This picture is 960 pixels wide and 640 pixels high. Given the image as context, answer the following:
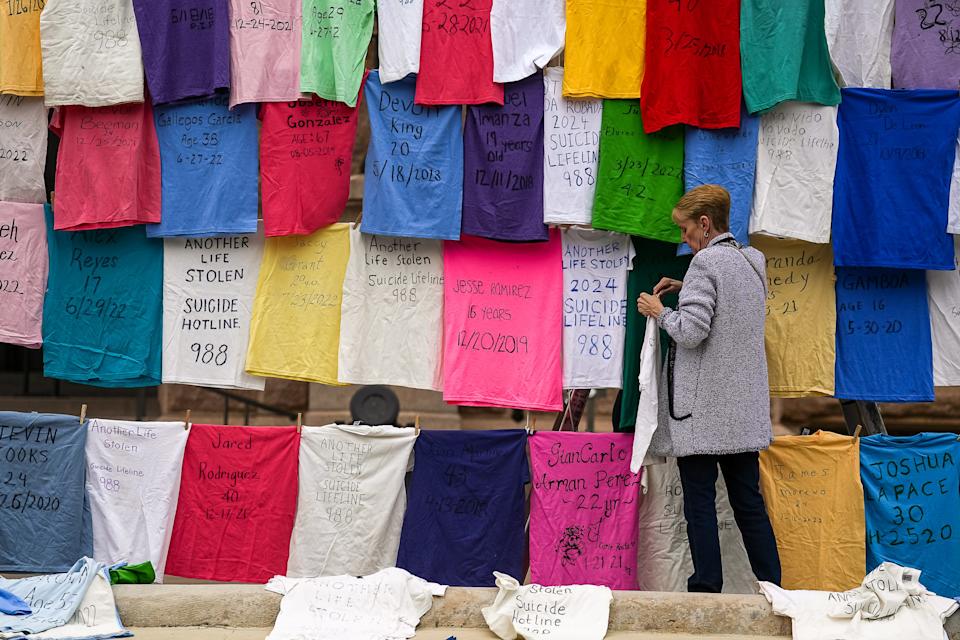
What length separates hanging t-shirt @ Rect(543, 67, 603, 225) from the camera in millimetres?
6078

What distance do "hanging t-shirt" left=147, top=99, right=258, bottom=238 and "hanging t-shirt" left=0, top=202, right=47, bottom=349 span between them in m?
0.75

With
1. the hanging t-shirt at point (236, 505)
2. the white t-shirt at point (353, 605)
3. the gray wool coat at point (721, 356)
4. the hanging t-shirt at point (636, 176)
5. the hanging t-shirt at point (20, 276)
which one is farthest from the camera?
the hanging t-shirt at point (20, 276)

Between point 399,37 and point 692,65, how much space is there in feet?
5.17

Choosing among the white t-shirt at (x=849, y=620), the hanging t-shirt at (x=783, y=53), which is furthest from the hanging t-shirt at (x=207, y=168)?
the white t-shirt at (x=849, y=620)

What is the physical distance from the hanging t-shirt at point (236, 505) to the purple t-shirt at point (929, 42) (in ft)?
12.7

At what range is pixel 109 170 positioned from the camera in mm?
6352

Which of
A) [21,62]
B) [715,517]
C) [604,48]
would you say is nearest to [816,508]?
[715,517]

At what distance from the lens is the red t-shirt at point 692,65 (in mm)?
5949

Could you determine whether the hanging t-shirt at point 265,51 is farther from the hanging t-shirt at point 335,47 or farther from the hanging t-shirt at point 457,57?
the hanging t-shirt at point 457,57

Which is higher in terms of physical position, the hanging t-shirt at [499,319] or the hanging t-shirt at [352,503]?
the hanging t-shirt at [499,319]

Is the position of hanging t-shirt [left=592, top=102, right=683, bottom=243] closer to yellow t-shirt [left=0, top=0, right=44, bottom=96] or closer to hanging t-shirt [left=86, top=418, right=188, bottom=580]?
hanging t-shirt [left=86, top=418, right=188, bottom=580]

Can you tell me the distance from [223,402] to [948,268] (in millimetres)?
7210

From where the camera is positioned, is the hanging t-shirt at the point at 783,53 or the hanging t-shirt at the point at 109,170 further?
the hanging t-shirt at the point at 109,170

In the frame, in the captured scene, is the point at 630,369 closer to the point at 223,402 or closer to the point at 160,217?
the point at 160,217
